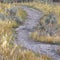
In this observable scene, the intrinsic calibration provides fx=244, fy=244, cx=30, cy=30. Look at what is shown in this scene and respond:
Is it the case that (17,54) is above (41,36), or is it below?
above

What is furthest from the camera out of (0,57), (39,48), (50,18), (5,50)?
(50,18)

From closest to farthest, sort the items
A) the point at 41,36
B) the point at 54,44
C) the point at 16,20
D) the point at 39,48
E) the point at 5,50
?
the point at 5,50 → the point at 39,48 → the point at 54,44 → the point at 41,36 → the point at 16,20

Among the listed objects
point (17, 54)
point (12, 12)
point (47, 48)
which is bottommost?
point (12, 12)

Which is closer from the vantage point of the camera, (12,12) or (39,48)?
(39,48)

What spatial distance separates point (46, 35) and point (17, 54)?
557cm

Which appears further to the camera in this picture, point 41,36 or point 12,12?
point 12,12

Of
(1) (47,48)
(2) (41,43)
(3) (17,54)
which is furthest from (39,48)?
(3) (17,54)

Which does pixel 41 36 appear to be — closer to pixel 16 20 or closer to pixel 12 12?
pixel 16 20

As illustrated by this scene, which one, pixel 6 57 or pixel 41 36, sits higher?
pixel 6 57

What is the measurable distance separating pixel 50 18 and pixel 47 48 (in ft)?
19.3

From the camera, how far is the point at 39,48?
927 cm

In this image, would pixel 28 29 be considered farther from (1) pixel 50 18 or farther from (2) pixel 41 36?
(2) pixel 41 36

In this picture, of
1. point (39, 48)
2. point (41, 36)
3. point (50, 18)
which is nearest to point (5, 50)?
point (39, 48)

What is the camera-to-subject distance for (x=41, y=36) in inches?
442
